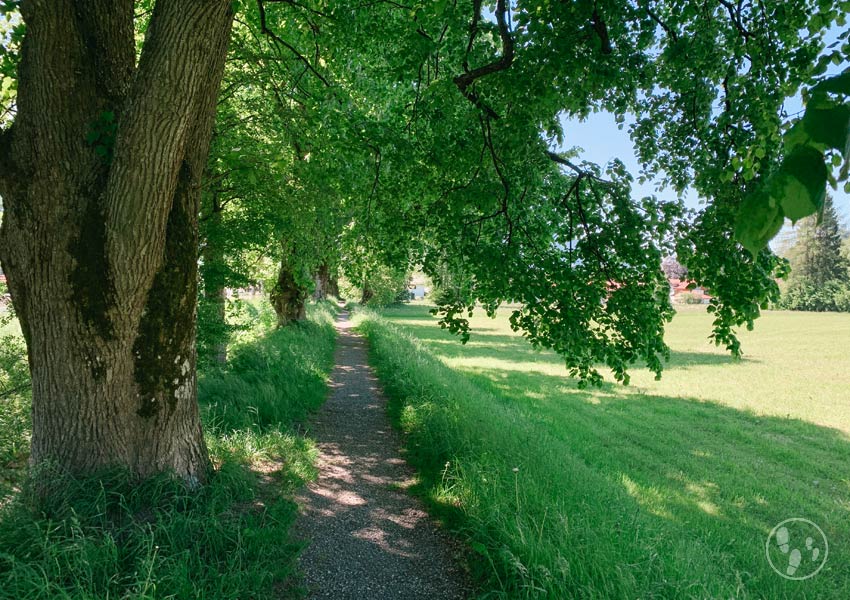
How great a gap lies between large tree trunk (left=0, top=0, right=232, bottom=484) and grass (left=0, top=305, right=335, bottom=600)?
0.34 metres

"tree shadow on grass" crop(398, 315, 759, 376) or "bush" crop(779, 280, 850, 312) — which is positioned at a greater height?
"bush" crop(779, 280, 850, 312)

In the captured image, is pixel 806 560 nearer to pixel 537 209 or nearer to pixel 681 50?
pixel 537 209

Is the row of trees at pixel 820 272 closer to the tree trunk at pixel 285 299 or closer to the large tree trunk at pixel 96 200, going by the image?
the tree trunk at pixel 285 299

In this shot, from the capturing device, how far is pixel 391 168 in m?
5.98

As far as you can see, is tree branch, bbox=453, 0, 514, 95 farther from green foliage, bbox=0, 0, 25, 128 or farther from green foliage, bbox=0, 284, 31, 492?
green foliage, bbox=0, 284, 31, 492

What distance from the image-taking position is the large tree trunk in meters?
3.58

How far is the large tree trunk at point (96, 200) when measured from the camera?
3.58 meters

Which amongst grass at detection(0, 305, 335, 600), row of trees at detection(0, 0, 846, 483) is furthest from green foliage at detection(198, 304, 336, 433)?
row of trees at detection(0, 0, 846, 483)

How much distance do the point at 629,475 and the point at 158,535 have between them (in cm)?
698

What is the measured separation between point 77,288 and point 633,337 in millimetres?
5415

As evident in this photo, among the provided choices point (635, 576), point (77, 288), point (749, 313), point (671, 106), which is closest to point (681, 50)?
point (671, 106)

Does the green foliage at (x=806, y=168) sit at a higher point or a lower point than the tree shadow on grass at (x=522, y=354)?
higher

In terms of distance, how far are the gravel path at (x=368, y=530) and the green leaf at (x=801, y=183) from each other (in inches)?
149

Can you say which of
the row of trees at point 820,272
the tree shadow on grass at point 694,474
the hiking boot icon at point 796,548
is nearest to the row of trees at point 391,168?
the tree shadow on grass at point 694,474
